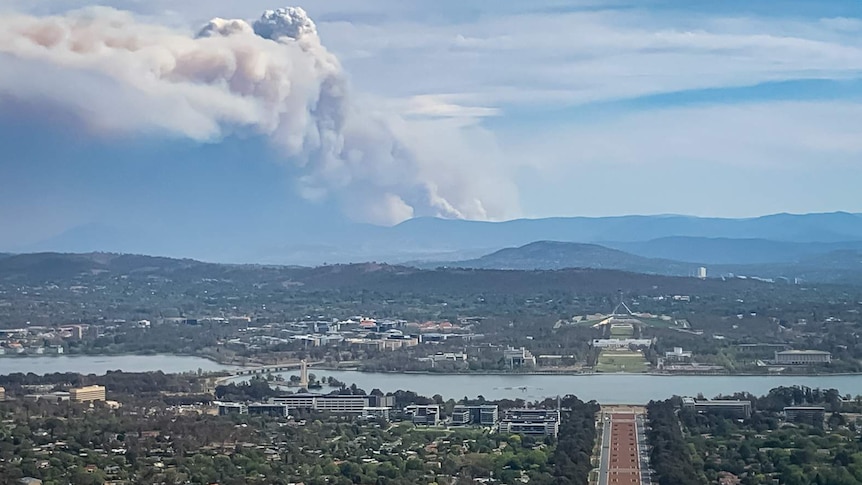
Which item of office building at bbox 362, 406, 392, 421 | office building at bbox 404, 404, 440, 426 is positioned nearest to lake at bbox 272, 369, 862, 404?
office building at bbox 362, 406, 392, 421

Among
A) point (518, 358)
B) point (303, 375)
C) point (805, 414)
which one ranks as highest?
point (518, 358)

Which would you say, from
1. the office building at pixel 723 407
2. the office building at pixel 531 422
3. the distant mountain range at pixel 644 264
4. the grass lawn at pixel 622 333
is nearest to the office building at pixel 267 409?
the office building at pixel 531 422

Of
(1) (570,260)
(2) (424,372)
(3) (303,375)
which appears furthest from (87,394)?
(1) (570,260)

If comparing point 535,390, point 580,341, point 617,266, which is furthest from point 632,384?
point 617,266

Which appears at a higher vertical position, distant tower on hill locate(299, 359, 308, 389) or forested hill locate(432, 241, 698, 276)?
forested hill locate(432, 241, 698, 276)

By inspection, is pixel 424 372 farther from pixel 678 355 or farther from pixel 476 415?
pixel 476 415

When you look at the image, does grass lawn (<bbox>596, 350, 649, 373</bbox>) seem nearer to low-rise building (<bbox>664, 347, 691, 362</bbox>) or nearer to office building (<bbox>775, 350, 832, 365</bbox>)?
low-rise building (<bbox>664, 347, 691, 362</bbox>)
